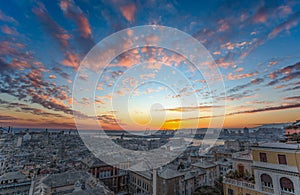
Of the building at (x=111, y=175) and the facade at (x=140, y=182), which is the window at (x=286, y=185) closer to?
the facade at (x=140, y=182)

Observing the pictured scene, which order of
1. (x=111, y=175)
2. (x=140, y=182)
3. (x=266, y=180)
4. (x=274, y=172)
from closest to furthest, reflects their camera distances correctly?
1. (x=274, y=172)
2. (x=266, y=180)
3. (x=140, y=182)
4. (x=111, y=175)

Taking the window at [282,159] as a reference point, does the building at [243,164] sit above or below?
below

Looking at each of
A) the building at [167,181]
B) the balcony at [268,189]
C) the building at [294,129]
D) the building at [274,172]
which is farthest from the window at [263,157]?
the building at [167,181]

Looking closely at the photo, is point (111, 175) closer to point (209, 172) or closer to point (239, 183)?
point (209, 172)

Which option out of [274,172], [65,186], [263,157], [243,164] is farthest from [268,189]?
[65,186]

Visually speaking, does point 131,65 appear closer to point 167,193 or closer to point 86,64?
point 86,64

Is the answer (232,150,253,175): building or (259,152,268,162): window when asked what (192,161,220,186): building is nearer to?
(232,150,253,175): building

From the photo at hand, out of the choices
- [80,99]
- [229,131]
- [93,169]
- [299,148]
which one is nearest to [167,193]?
[93,169]

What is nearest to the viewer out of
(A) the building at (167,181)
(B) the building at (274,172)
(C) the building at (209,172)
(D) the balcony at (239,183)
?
(B) the building at (274,172)

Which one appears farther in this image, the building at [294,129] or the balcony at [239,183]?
the building at [294,129]
